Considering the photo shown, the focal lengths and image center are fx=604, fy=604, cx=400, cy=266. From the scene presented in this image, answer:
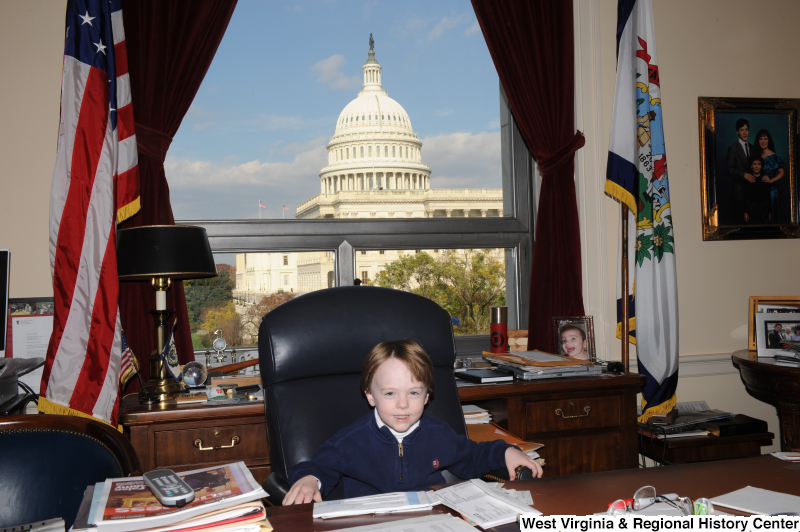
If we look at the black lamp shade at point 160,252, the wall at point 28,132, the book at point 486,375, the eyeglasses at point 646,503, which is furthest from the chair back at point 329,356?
the wall at point 28,132

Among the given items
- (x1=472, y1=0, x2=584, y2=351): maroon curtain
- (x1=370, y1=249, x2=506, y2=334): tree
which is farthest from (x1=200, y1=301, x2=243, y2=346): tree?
(x1=472, y1=0, x2=584, y2=351): maroon curtain

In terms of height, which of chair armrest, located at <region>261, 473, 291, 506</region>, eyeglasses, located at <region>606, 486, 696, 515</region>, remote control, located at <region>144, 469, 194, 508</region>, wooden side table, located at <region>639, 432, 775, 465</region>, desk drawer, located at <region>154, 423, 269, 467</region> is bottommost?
wooden side table, located at <region>639, 432, 775, 465</region>

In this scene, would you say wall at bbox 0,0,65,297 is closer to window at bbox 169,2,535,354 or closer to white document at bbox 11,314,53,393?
white document at bbox 11,314,53,393

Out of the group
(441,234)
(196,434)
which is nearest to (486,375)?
(441,234)

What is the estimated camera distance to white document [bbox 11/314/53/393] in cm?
237

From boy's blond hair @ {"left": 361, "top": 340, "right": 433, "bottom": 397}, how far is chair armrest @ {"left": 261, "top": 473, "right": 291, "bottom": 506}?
32 cm

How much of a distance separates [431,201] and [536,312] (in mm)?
783

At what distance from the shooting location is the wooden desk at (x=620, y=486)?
1065 mm

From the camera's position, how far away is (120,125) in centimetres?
234

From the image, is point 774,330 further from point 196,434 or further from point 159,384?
point 159,384

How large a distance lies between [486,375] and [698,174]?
5.31 ft

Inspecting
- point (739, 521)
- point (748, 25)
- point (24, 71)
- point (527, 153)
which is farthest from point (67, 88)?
point (748, 25)

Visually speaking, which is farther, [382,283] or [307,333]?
[382,283]

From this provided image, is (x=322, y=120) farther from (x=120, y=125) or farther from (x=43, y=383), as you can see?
(x=43, y=383)
